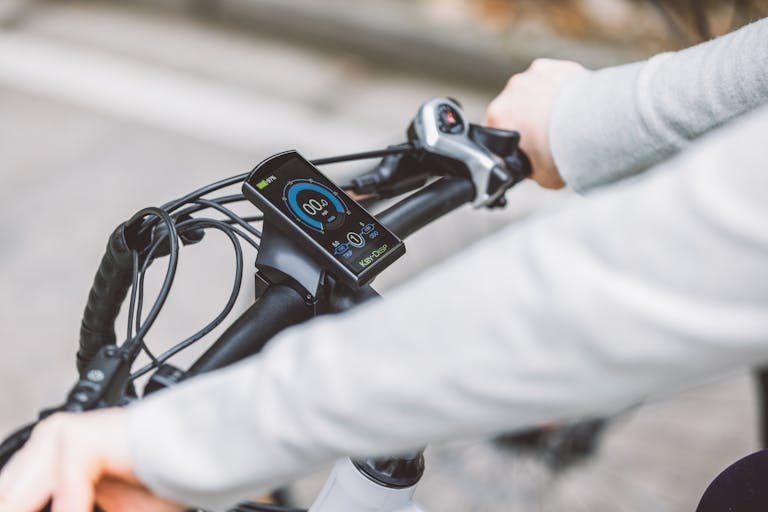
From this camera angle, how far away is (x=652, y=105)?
0.74 m

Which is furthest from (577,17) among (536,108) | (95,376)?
(95,376)

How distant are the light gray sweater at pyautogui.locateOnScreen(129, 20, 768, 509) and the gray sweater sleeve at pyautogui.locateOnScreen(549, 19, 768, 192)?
0.97 feet

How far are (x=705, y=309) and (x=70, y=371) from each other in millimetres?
1571

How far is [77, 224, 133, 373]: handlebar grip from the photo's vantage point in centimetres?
63

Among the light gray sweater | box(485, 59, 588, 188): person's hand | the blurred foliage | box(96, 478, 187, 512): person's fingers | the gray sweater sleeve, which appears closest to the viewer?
the light gray sweater

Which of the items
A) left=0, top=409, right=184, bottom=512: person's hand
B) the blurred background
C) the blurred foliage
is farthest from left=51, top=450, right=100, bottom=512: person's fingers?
the blurred foliage

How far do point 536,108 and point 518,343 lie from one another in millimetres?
442

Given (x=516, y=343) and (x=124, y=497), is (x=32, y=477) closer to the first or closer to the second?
(x=124, y=497)

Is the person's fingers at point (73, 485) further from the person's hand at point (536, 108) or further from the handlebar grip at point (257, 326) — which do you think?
the person's hand at point (536, 108)

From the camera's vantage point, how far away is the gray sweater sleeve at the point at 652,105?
0.71 meters

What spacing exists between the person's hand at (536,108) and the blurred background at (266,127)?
632 mm

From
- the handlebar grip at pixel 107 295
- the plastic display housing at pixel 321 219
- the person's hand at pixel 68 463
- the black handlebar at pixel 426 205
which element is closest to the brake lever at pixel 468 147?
the black handlebar at pixel 426 205

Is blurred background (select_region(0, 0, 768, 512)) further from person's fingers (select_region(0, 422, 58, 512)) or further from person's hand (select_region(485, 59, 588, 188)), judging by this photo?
person's fingers (select_region(0, 422, 58, 512))

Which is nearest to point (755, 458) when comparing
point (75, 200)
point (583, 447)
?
point (583, 447)
